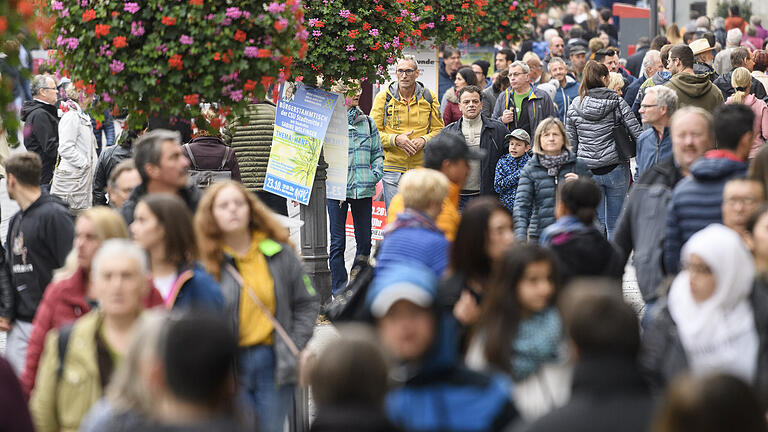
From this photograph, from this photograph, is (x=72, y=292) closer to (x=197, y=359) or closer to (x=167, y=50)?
(x=197, y=359)

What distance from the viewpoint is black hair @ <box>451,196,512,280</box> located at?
5.45 metres

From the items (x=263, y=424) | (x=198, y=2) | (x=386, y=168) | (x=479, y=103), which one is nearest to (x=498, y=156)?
(x=479, y=103)

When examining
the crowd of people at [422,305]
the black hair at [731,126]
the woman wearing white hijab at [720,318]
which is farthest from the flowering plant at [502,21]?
the woman wearing white hijab at [720,318]

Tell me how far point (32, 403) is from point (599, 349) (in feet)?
7.43

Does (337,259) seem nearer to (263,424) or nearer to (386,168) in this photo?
(386,168)

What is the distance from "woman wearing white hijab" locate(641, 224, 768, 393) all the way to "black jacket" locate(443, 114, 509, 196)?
18.0ft

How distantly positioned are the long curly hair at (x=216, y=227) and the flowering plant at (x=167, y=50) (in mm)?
1916

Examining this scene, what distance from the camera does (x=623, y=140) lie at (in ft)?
36.4

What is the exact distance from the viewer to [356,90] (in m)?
10.0

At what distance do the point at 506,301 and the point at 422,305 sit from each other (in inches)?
30.7

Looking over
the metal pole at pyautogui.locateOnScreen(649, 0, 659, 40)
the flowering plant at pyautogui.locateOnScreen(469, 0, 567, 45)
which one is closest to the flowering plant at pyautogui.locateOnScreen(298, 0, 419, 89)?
the flowering plant at pyautogui.locateOnScreen(469, 0, 567, 45)

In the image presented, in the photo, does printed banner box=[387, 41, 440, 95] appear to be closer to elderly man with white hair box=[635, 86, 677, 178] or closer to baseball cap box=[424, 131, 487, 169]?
elderly man with white hair box=[635, 86, 677, 178]

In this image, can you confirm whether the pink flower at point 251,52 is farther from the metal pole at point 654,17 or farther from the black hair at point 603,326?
the metal pole at point 654,17

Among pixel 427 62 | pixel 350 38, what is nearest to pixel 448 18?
pixel 427 62
